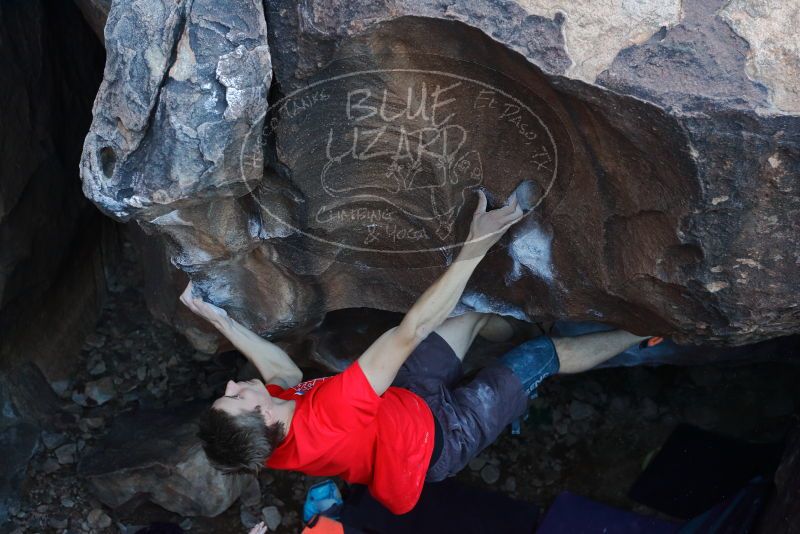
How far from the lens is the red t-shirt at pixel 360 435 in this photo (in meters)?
1.96

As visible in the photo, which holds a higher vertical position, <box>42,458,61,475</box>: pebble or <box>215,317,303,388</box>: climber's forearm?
<box>215,317,303,388</box>: climber's forearm

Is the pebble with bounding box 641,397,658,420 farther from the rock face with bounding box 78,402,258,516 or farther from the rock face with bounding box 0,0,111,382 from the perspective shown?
the rock face with bounding box 0,0,111,382

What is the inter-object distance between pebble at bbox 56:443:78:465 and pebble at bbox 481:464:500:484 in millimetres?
1425

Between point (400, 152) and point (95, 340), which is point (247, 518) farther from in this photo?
point (400, 152)

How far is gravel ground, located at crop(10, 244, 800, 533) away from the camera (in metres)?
2.83

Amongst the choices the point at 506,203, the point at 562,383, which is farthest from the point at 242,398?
the point at 562,383

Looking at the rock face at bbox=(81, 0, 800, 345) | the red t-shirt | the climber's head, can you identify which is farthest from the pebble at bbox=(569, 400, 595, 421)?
the climber's head

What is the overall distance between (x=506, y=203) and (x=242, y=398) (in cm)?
75

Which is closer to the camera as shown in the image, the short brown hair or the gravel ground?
the short brown hair

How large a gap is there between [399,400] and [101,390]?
1.46 m

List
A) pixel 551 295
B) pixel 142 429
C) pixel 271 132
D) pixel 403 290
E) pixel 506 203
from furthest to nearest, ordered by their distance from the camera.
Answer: pixel 142 429 < pixel 403 290 < pixel 551 295 < pixel 506 203 < pixel 271 132

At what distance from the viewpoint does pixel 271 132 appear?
6.09 feet

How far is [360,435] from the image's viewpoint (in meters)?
2.03

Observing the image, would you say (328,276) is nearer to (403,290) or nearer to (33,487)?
(403,290)
